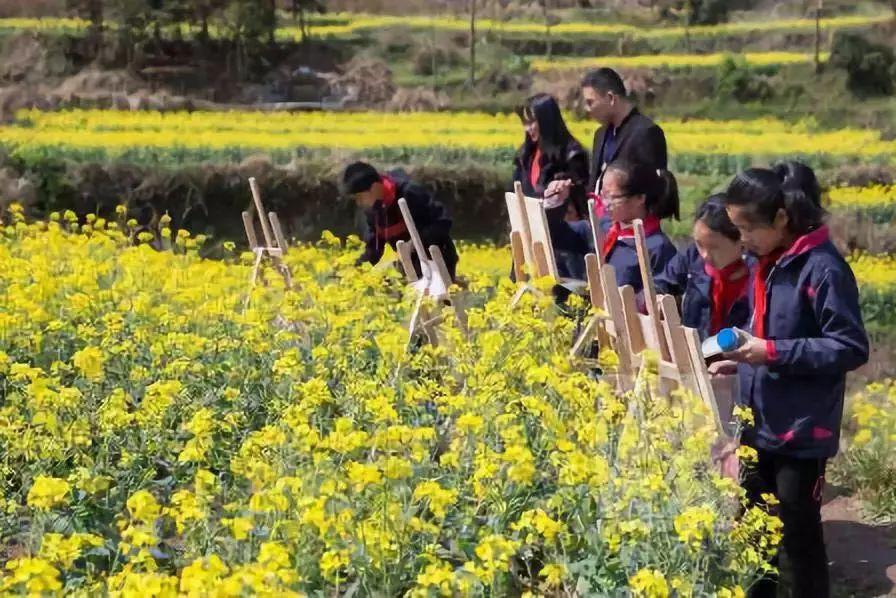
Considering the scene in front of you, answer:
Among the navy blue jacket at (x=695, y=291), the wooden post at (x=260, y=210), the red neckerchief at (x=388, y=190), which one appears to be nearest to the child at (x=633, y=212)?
the navy blue jacket at (x=695, y=291)

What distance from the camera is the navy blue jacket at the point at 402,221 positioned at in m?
6.37

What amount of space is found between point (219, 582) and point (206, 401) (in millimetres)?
2117

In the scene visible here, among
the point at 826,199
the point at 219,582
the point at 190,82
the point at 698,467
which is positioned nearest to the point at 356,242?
the point at 698,467

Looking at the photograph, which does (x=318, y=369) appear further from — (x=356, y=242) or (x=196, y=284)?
(x=356, y=242)

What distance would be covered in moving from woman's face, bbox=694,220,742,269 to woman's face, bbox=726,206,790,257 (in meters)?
0.44

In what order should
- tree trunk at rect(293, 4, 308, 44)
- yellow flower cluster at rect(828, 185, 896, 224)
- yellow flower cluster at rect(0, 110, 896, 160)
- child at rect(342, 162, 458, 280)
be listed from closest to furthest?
1. child at rect(342, 162, 458, 280)
2. yellow flower cluster at rect(828, 185, 896, 224)
3. yellow flower cluster at rect(0, 110, 896, 160)
4. tree trunk at rect(293, 4, 308, 44)

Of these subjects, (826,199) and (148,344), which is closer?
(148,344)

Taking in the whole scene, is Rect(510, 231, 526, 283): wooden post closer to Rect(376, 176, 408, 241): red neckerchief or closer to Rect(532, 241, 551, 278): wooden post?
Rect(532, 241, 551, 278): wooden post

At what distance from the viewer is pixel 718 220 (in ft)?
14.2

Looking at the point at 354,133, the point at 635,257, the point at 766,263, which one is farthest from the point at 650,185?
the point at 354,133

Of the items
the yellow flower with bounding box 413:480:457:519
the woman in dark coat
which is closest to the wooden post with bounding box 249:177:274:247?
the woman in dark coat

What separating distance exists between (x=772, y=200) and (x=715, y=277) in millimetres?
662

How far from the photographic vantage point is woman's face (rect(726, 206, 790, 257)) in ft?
12.6

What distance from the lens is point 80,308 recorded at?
5.62 metres
